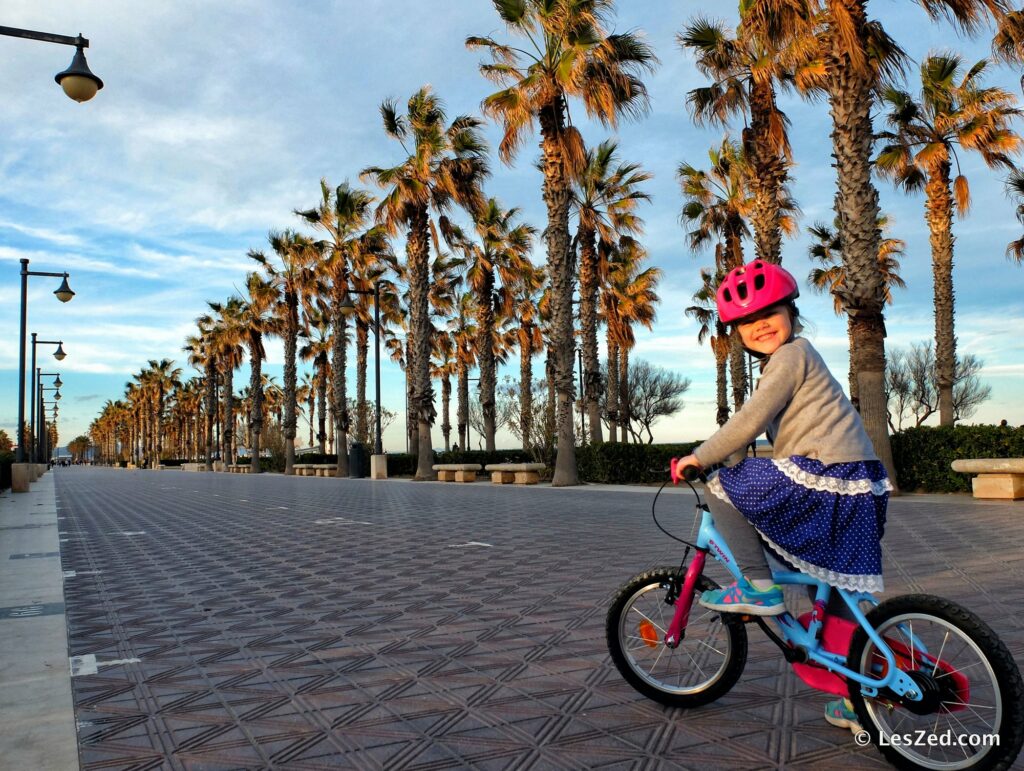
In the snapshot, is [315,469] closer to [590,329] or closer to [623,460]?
[590,329]

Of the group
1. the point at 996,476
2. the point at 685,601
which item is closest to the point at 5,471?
the point at 996,476

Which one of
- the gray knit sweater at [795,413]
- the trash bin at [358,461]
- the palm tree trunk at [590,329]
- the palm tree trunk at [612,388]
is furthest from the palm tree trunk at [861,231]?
the trash bin at [358,461]

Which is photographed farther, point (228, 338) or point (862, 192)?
point (228, 338)

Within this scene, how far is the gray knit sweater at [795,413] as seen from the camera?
316 centimetres

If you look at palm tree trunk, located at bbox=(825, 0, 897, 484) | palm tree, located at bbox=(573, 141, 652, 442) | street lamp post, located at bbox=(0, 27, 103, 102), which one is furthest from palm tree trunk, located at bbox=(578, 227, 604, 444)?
street lamp post, located at bbox=(0, 27, 103, 102)

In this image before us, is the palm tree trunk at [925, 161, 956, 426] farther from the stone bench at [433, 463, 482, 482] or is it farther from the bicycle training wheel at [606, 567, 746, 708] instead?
the bicycle training wheel at [606, 567, 746, 708]

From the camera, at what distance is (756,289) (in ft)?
11.2

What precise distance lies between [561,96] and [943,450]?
44.4 ft

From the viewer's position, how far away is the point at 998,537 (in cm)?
938

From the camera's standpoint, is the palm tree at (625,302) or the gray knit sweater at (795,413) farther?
the palm tree at (625,302)

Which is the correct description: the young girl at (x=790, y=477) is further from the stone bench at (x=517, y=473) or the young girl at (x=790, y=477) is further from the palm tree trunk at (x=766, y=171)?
the stone bench at (x=517, y=473)

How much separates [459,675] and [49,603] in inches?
163

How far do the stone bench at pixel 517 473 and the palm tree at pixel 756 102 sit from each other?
10313 mm

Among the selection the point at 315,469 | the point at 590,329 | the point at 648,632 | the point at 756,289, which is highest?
the point at 590,329
